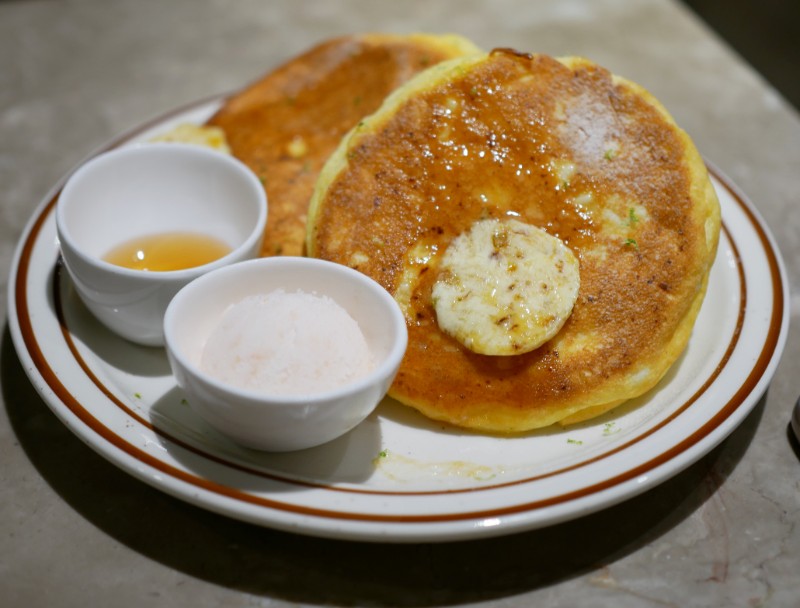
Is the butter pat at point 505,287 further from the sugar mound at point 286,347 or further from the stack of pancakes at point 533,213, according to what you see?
the sugar mound at point 286,347

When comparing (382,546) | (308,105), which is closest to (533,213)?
(382,546)

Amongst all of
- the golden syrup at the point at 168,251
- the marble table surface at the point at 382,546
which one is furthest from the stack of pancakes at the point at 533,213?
the marble table surface at the point at 382,546

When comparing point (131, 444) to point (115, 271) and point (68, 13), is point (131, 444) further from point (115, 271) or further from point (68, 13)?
point (68, 13)

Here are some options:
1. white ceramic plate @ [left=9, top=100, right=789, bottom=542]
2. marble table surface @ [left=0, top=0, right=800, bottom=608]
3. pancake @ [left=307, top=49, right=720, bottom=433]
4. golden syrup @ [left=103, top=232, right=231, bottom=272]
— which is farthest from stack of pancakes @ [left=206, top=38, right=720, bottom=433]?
marble table surface @ [left=0, top=0, right=800, bottom=608]

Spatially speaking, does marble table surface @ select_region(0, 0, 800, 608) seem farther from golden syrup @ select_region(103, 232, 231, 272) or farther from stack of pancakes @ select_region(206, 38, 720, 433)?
golden syrup @ select_region(103, 232, 231, 272)

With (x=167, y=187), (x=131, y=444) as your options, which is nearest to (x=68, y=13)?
(x=167, y=187)

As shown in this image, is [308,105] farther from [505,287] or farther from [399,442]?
[399,442]
